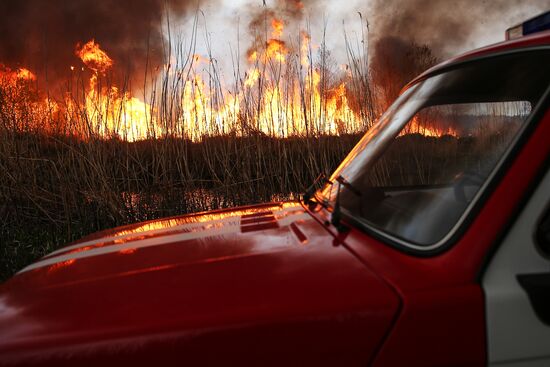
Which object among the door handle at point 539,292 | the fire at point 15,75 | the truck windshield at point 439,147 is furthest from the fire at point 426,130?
the fire at point 15,75

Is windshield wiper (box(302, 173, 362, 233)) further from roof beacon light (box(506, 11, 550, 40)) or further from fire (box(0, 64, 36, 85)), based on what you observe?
fire (box(0, 64, 36, 85))

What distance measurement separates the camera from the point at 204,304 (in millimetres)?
751

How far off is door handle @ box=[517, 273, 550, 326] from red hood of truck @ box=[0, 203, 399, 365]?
0.72 ft

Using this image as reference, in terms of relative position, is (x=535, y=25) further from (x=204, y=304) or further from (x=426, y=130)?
(x=204, y=304)

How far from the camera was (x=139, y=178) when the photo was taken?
4.52m

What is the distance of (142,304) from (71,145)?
4.09 m

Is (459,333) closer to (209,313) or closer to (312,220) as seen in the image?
(209,313)

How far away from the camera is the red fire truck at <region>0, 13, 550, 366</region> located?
2.31 feet

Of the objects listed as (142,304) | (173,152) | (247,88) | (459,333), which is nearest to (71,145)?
(173,152)

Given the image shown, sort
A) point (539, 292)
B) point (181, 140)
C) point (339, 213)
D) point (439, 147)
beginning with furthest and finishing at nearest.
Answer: point (181, 140) < point (439, 147) < point (339, 213) < point (539, 292)

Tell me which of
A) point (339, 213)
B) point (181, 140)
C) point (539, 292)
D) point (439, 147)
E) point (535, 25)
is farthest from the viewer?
point (181, 140)

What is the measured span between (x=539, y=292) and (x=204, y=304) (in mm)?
543

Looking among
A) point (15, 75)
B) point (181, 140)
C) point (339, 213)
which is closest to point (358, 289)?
point (339, 213)

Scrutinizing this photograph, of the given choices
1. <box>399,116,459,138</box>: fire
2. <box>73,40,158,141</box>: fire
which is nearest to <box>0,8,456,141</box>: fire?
<box>73,40,158,141</box>: fire
